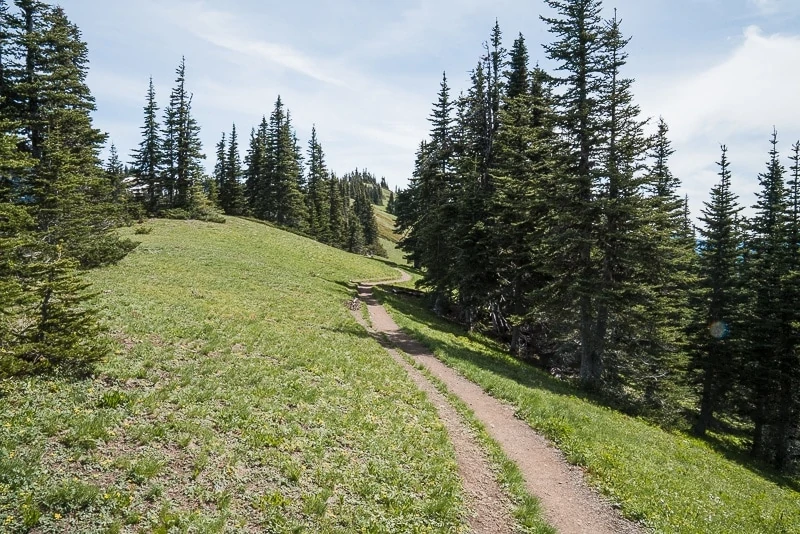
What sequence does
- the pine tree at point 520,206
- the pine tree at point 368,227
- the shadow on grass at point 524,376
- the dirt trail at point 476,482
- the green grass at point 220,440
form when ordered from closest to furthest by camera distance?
the green grass at point 220,440
the dirt trail at point 476,482
the shadow on grass at point 524,376
the pine tree at point 520,206
the pine tree at point 368,227

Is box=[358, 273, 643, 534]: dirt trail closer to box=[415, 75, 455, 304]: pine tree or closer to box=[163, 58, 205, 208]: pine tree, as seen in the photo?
box=[415, 75, 455, 304]: pine tree

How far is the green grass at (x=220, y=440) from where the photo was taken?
290 inches

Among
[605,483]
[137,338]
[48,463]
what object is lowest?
[605,483]

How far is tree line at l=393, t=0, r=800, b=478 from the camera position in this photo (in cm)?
2259

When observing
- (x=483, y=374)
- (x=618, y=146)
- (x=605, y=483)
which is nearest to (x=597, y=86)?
(x=618, y=146)

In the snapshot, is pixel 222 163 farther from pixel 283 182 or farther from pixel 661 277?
pixel 661 277

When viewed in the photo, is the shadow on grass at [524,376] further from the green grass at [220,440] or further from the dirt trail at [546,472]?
the green grass at [220,440]

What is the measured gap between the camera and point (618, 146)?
73.5 ft

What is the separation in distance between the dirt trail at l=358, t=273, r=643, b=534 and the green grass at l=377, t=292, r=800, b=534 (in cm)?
40

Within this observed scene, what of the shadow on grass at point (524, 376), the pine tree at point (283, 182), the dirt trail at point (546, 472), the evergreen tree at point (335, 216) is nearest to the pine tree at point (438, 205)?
the shadow on grass at point (524, 376)

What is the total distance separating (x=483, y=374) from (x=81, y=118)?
30.3 metres

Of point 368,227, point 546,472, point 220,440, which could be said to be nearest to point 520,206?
point 546,472

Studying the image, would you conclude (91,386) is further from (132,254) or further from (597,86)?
(597,86)

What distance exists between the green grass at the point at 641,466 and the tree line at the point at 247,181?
47.4 m
